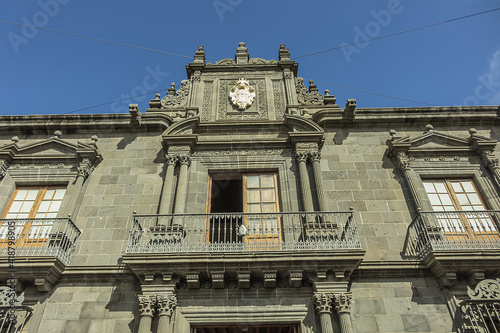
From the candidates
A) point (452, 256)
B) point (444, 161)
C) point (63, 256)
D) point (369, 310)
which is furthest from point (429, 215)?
point (63, 256)

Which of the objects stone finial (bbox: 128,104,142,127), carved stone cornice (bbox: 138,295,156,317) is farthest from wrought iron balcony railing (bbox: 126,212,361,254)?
stone finial (bbox: 128,104,142,127)

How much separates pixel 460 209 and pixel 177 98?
314 inches

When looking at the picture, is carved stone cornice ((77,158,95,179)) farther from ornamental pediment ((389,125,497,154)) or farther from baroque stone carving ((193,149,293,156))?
ornamental pediment ((389,125,497,154))

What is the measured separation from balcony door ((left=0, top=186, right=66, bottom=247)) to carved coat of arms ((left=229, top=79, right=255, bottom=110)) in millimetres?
5125

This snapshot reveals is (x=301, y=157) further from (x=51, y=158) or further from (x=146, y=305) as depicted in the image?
(x=51, y=158)

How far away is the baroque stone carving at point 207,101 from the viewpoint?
9709 mm

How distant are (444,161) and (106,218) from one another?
8.24 meters

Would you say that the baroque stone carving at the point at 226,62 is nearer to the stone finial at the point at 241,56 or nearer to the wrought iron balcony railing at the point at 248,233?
the stone finial at the point at 241,56

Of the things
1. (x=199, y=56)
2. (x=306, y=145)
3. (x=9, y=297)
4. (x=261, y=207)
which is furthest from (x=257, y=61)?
(x=9, y=297)

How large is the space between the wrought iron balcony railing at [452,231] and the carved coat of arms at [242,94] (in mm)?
5402

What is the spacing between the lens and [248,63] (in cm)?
1090

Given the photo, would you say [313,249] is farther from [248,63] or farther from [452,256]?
[248,63]

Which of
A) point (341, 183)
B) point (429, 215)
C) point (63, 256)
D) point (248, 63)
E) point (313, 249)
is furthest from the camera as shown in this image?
point (248, 63)

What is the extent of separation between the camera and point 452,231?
7.21 metres
